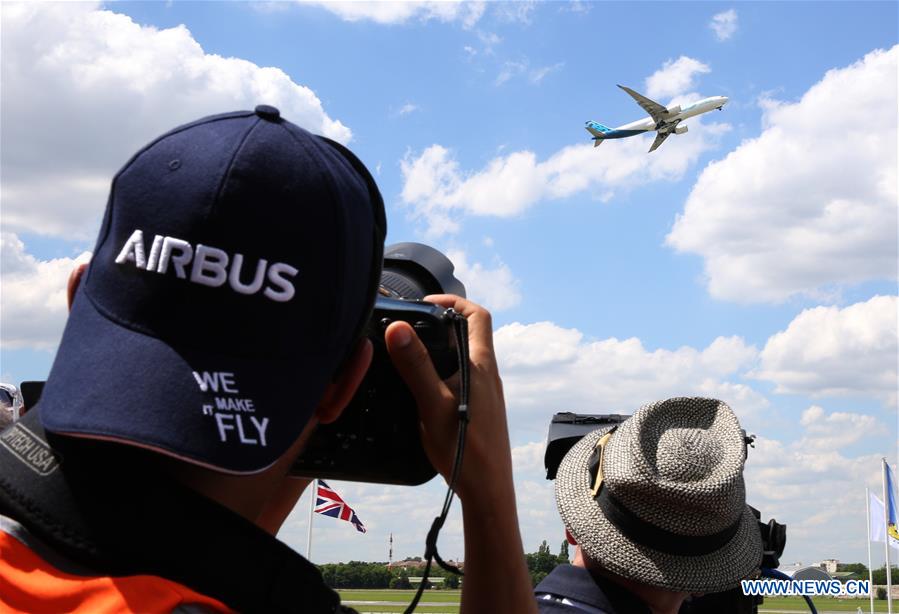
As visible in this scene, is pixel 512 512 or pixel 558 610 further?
pixel 558 610

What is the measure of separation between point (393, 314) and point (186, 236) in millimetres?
563

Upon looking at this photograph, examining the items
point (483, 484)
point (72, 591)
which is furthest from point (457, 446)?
point (72, 591)

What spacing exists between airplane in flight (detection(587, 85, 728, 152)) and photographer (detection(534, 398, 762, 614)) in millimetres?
48771

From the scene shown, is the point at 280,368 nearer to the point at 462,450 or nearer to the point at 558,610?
the point at 462,450

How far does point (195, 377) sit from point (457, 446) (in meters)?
0.56

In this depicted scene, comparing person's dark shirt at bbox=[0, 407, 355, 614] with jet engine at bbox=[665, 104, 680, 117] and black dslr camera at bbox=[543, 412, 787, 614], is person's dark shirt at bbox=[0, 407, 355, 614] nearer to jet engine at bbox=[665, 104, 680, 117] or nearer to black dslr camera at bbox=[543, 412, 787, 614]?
black dslr camera at bbox=[543, 412, 787, 614]

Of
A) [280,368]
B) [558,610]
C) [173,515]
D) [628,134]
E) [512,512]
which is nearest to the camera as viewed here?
[173,515]

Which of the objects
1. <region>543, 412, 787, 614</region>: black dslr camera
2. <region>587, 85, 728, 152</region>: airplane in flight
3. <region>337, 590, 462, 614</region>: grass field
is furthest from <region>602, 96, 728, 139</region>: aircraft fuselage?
<region>543, 412, 787, 614</region>: black dslr camera

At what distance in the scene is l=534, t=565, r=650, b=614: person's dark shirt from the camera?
3.08 metres

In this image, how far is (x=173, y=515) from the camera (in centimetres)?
108

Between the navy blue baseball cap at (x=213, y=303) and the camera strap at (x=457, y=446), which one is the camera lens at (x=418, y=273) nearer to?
the camera strap at (x=457, y=446)

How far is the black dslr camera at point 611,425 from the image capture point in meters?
3.92

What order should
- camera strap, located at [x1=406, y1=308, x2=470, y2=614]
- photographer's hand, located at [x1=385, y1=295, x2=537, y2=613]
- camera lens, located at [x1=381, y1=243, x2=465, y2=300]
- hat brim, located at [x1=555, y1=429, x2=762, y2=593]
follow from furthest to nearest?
hat brim, located at [x1=555, y1=429, x2=762, y2=593], camera lens, located at [x1=381, y1=243, x2=465, y2=300], photographer's hand, located at [x1=385, y1=295, x2=537, y2=613], camera strap, located at [x1=406, y1=308, x2=470, y2=614]

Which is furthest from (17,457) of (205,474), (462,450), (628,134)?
(628,134)
